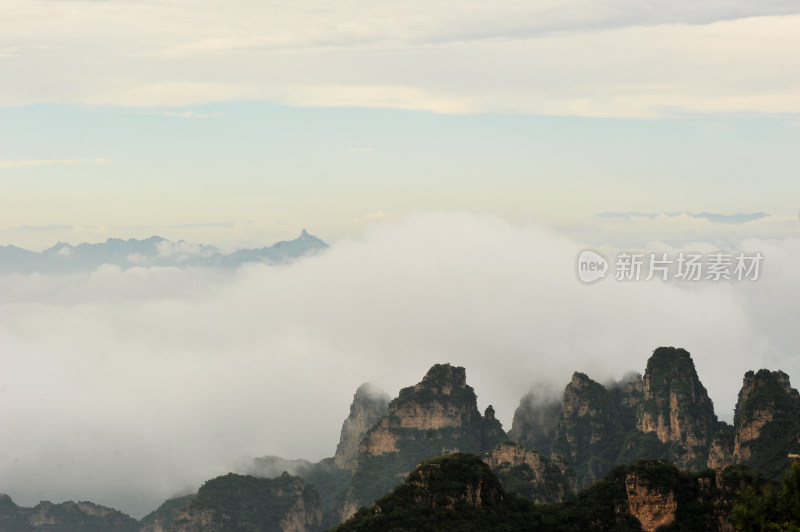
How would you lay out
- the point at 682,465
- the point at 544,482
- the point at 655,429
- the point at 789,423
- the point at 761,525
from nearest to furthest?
the point at 761,525 → the point at 789,423 → the point at 544,482 → the point at 682,465 → the point at 655,429

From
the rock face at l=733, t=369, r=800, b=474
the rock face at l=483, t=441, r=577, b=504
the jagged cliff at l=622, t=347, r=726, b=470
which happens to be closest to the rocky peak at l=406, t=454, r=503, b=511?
the rock face at l=733, t=369, r=800, b=474

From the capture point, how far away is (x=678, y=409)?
597ft

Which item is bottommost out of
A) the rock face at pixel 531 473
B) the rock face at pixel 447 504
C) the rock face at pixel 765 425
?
the rock face at pixel 447 504

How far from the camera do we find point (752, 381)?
178 meters

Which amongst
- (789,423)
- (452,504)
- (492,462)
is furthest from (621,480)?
(492,462)

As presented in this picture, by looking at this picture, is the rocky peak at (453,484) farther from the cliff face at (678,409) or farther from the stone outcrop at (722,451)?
the cliff face at (678,409)

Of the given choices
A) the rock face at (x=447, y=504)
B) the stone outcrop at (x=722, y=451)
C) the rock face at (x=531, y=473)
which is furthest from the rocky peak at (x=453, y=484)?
the stone outcrop at (x=722, y=451)

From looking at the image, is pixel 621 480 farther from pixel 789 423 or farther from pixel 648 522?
pixel 789 423

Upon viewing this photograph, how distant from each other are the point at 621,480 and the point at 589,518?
5.69 m


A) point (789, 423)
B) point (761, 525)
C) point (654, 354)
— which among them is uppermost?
point (654, 354)

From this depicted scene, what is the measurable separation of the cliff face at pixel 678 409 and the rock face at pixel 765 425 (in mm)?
22747

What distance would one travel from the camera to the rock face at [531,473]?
537 feet

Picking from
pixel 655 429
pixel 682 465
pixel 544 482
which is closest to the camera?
pixel 544 482

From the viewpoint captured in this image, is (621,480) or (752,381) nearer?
(621,480)
